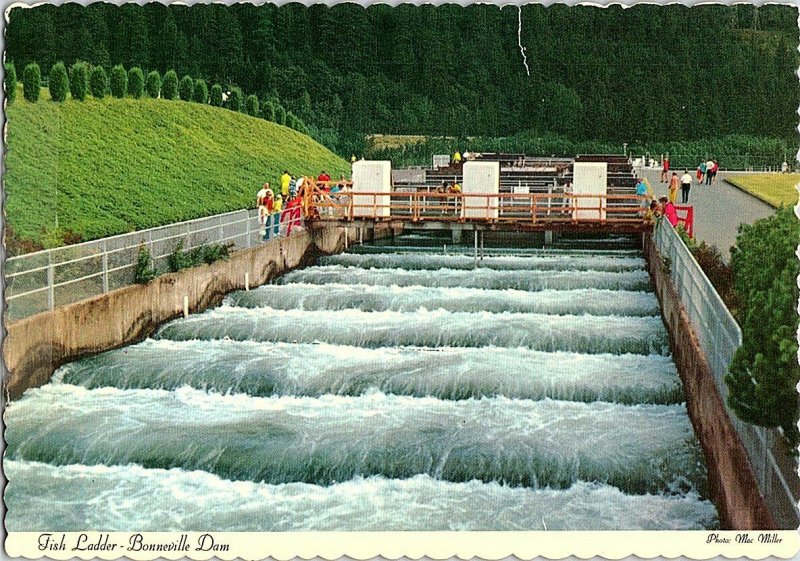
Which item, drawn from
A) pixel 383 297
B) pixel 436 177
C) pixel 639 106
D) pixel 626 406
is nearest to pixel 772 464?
pixel 626 406

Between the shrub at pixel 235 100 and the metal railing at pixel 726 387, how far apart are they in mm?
10940

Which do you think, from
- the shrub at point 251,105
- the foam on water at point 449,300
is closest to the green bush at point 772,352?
the foam on water at point 449,300

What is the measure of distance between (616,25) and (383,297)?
9746 millimetres

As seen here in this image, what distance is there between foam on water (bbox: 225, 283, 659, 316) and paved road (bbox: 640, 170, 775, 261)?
1.86m

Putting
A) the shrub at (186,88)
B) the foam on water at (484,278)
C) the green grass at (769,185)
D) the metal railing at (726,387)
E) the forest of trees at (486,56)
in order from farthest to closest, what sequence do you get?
the shrub at (186,88)
the foam on water at (484,278)
the green grass at (769,185)
the forest of trees at (486,56)
the metal railing at (726,387)

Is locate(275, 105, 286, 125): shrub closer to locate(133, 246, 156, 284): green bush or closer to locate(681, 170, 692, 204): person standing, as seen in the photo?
locate(133, 246, 156, 284): green bush

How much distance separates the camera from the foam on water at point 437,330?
58.7ft

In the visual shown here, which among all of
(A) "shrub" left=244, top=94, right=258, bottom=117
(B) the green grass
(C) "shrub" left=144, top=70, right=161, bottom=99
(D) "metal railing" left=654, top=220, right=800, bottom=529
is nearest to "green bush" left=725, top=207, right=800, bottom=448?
(D) "metal railing" left=654, top=220, right=800, bottom=529

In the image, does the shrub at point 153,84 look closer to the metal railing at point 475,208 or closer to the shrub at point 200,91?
the shrub at point 200,91

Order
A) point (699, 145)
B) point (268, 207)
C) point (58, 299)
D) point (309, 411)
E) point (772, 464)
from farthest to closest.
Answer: point (268, 207), point (699, 145), point (58, 299), point (309, 411), point (772, 464)

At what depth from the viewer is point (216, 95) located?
1088 inches

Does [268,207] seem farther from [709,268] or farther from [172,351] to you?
[709,268]

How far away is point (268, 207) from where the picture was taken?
25203mm

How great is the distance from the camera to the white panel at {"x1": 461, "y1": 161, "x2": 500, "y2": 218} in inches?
1092
